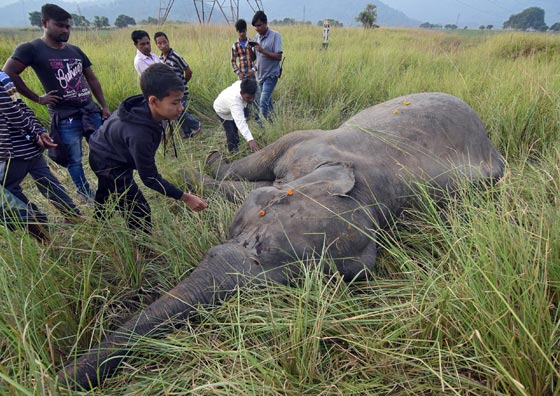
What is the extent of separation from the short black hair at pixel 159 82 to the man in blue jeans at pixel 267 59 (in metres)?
3.06

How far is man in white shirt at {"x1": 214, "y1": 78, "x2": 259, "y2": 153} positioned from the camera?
12.7ft

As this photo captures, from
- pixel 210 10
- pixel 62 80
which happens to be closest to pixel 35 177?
pixel 62 80

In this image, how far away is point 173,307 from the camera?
6.00 ft

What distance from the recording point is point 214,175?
391cm

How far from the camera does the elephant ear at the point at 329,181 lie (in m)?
2.41

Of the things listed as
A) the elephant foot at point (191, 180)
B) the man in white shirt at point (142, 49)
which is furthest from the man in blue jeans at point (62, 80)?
the man in white shirt at point (142, 49)

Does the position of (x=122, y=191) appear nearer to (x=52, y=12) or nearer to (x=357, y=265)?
(x=52, y=12)

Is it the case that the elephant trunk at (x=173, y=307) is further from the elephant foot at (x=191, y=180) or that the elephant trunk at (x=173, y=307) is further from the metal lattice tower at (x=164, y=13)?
the metal lattice tower at (x=164, y=13)

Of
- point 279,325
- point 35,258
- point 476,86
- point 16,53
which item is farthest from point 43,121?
point 476,86

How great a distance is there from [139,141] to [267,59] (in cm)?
352

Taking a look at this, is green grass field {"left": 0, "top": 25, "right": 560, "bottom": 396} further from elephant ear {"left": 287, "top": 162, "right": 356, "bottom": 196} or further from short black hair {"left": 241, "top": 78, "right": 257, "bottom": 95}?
short black hair {"left": 241, "top": 78, "right": 257, "bottom": 95}

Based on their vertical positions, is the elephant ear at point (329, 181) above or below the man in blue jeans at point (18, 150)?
below

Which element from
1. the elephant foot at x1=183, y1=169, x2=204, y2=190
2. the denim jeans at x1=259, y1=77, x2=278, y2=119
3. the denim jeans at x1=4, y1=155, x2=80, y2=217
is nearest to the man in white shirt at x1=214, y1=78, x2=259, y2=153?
the elephant foot at x1=183, y1=169, x2=204, y2=190

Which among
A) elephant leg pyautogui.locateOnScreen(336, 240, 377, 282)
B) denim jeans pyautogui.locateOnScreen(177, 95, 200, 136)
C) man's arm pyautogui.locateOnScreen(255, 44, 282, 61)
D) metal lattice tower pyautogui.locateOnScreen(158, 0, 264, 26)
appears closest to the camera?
elephant leg pyautogui.locateOnScreen(336, 240, 377, 282)
